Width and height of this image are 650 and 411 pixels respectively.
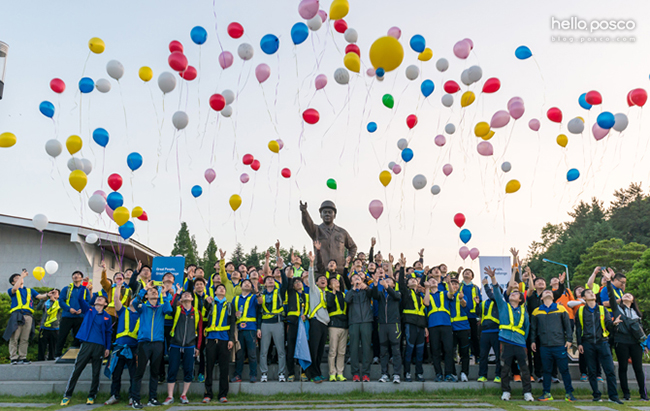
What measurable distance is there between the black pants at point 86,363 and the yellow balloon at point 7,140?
5019 millimetres

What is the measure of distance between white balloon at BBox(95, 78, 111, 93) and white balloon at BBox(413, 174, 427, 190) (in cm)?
728

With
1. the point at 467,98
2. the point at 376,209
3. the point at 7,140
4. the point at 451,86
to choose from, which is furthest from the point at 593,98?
the point at 7,140

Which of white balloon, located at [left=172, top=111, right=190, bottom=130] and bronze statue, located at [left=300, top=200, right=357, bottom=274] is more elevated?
white balloon, located at [left=172, top=111, right=190, bottom=130]

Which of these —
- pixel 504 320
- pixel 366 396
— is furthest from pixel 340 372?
pixel 504 320

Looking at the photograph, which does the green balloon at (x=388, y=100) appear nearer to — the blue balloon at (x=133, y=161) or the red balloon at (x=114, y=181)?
the blue balloon at (x=133, y=161)

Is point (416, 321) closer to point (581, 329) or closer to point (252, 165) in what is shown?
point (581, 329)

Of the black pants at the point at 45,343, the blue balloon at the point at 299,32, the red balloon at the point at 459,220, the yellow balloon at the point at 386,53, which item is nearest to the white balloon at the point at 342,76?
the blue balloon at the point at 299,32

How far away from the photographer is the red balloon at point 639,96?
1029 centimetres

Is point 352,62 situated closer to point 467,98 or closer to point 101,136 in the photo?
point 467,98

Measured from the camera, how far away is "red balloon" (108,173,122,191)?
35.9 ft

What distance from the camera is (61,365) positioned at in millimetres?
8859

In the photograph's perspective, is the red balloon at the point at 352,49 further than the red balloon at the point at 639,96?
Yes

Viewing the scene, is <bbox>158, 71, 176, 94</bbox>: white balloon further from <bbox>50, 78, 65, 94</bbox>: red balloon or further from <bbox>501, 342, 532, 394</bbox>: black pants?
<bbox>501, 342, 532, 394</bbox>: black pants

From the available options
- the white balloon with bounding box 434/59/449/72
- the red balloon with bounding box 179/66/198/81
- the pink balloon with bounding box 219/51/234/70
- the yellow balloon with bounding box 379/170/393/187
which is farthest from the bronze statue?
the white balloon with bounding box 434/59/449/72
